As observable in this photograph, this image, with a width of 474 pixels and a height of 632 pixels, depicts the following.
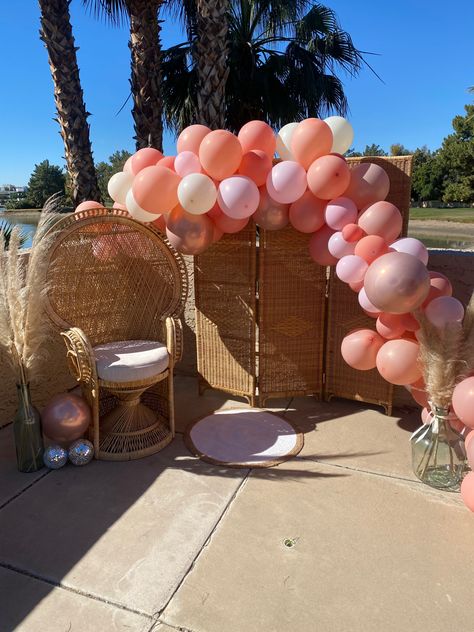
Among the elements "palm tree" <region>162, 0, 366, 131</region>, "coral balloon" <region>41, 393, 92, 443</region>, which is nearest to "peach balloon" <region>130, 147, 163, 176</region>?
"coral balloon" <region>41, 393, 92, 443</region>

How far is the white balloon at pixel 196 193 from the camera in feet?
7.57

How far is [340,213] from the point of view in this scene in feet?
7.59

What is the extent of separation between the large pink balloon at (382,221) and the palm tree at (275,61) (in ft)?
25.5

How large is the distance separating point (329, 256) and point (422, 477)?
1.35 m

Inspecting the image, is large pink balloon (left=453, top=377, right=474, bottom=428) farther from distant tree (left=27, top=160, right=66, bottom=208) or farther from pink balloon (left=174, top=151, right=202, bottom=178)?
distant tree (left=27, top=160, right=66, bottom=208)

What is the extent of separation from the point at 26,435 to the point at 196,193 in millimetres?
1675

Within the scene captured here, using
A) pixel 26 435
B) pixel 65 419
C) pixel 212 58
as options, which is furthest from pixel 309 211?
pixel 212 58

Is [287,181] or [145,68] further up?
[145,68]

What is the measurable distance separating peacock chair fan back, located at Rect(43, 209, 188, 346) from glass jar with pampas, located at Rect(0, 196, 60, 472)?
0.35 meters

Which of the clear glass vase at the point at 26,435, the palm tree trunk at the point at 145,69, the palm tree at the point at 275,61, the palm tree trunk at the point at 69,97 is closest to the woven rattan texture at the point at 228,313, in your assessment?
the clear glass vase at the point at 26,435

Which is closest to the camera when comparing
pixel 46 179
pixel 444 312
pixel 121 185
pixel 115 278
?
pixel 444 312

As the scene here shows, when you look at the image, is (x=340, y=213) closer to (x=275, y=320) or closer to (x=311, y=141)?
(x=311, y=141)

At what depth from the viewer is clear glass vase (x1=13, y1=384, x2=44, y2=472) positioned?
2346 millimetres

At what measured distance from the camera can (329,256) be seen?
2.52 m
